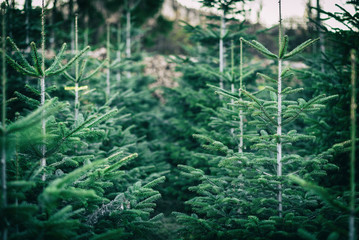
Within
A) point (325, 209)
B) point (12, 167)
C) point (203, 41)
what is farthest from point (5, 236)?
point (203, 41)

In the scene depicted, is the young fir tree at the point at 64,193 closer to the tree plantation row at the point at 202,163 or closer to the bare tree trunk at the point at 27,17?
the tree plantation row at the point at 202,163

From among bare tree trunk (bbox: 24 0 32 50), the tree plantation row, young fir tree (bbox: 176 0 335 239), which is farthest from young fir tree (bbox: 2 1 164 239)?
bare tree trunk (bbox: 24 0 32 50)

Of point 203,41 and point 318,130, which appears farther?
point 203,41

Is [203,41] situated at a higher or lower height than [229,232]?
higher

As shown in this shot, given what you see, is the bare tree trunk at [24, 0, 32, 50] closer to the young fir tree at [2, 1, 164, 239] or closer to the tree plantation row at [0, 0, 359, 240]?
the tree plantation row at [0, 0, 359, 240]

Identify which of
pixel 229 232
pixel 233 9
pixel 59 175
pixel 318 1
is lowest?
pixel 229 232

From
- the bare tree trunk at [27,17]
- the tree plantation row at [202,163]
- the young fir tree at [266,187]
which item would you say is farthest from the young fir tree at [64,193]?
the bare tree trunk at [27,17]

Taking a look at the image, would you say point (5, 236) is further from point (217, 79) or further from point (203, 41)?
point (203, 41)

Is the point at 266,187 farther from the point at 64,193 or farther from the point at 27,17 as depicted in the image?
the point at 27,17

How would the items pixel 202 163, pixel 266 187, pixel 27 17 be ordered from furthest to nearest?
pixel 27 17
pixel 202 163
pixel 266 187

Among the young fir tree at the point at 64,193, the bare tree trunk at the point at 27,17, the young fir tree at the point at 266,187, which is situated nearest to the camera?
the young fir tree at the point at 64,193

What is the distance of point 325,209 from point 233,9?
535cm

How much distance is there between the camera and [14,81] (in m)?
6.32

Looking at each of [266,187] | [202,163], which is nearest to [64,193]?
[266,187]
